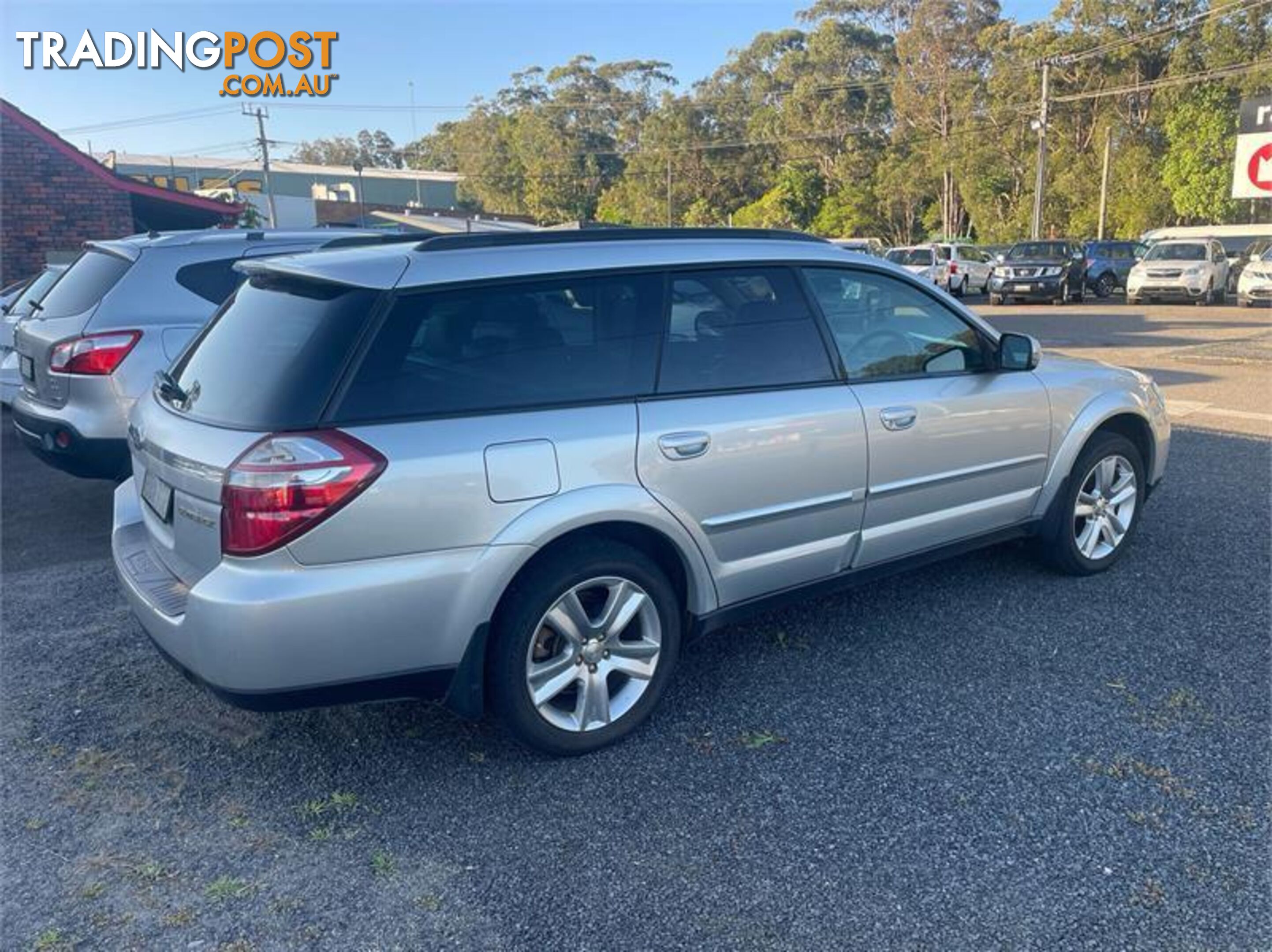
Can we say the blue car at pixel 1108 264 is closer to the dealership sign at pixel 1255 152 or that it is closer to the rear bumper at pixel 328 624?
the dealership sign at pixel 1255 152

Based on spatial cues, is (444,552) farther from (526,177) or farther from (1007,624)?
(526,177)

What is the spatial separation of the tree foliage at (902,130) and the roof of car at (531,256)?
3889 cm

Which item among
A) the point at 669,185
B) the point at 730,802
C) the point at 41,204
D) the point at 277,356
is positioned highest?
the point at 669,185

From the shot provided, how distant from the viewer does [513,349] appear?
316 cm

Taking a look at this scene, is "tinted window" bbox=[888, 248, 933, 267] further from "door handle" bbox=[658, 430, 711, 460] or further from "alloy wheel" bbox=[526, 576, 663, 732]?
"alloy wheel" bbox=[526, 576, 663, 732]

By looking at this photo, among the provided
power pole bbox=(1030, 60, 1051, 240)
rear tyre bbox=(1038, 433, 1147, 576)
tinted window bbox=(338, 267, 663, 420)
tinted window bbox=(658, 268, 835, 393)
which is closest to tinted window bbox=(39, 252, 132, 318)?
tinted window bbox=(338, 267, 663, 420)

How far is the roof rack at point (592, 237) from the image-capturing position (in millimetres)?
3350

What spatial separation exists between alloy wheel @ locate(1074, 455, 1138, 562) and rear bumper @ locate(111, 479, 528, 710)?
3.10 metres

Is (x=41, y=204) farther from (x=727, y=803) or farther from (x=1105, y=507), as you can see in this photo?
(x=727, y=803)

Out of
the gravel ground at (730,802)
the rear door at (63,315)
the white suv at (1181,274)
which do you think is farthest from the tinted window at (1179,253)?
→ the rear door at (63,315)

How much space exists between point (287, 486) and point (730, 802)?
5.42 ft

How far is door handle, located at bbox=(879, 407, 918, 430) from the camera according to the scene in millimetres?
3844

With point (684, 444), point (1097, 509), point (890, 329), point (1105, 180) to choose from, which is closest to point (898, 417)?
point (890, 329)

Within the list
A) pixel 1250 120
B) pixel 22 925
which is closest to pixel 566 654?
pixel 22 925
